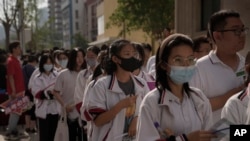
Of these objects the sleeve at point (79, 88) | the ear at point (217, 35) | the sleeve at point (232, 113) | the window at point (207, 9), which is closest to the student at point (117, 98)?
the ear at point (217, 35)

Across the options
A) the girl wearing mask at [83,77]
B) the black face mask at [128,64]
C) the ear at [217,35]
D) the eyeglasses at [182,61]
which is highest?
the ear at [217,35]

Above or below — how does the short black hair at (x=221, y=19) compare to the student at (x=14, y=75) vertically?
above

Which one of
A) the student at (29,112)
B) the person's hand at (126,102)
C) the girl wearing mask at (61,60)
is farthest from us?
the student at (29,112)

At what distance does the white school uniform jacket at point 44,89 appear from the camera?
23.1ft

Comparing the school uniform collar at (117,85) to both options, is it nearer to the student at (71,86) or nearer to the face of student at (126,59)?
the face of student at (126,59)

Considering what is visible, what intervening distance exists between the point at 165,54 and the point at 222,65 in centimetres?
66

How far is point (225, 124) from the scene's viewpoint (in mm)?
2336

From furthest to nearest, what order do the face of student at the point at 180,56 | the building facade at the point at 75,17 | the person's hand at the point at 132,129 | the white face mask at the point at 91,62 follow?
the building facade at the point at 75,17 → the white face mask at the point at 91,62 → the person's hand at the point at 132,129 → the face of student at the point at 180,56

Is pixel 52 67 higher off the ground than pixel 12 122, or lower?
higher

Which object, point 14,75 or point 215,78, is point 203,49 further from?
point 14,75

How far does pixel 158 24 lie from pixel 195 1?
33.7 ft

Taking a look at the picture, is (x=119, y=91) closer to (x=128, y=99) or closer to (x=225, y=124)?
(x=128, y=99)

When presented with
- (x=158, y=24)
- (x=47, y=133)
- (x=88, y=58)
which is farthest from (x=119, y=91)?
(x=158, y=24)

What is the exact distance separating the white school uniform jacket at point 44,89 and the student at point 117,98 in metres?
3.01
